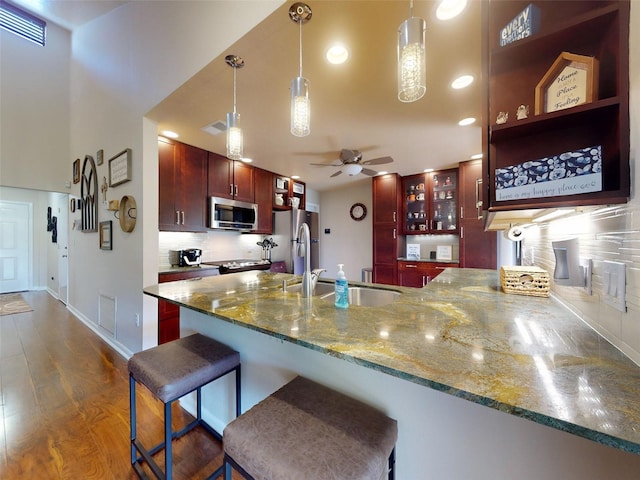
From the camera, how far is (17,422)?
1646mm

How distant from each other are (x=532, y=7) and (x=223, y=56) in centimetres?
153

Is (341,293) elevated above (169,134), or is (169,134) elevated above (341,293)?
(169,134)

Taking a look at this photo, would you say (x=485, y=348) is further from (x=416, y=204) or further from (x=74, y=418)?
(x=416, y=204)

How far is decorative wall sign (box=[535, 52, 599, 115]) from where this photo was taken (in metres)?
0.69

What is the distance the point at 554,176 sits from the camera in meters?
0.75

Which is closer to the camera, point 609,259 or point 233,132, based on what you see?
point 609,259

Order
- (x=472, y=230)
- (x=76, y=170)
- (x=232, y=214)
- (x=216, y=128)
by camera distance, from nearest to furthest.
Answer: (x=216, y=128)
(x=232, y=214)
(x=472, y=230)
(x=76, y=170)

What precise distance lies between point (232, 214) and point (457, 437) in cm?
335

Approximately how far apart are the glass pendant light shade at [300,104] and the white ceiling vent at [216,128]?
4.58 ft

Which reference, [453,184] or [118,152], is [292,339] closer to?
[118,152]

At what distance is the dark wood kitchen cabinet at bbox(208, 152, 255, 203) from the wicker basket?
324cm

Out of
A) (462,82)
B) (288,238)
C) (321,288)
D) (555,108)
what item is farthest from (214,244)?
(555,108)

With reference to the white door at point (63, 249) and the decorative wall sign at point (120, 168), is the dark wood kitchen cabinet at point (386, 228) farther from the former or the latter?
the white door at point (63, 249)

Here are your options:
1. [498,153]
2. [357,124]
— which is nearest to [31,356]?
[357,124]
